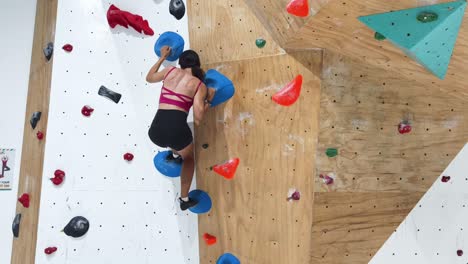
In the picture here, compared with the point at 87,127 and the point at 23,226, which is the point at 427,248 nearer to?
the point at 87,127

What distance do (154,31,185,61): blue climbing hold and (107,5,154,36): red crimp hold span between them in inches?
4.1

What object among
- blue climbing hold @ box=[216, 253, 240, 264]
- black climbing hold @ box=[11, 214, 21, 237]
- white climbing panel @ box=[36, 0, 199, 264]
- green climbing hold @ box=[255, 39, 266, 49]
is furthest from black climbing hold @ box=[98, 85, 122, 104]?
blue climbing hold @ box=[216, 253, 240, 264]

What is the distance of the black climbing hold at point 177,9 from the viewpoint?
2.68 m

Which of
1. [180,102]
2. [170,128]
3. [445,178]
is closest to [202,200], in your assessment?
[170,128]

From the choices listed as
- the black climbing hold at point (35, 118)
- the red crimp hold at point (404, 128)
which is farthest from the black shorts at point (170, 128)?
the red crimp hold at point (404, 128)

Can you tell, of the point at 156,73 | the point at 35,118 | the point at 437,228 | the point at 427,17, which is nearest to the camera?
the point at 427,17

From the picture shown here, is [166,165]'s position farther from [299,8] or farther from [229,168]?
[299,8]

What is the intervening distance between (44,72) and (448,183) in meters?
2.69

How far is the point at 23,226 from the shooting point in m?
2.79

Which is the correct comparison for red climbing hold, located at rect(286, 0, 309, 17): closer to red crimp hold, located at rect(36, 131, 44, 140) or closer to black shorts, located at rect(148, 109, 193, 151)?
black shorts, located at rect(148, 109, 193, 151)

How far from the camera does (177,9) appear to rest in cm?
268

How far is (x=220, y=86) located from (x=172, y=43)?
0.44 m

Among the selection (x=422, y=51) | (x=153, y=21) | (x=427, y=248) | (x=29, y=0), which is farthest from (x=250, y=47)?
(x=29, y=0)

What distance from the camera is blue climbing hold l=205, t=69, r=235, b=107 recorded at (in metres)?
2.52
